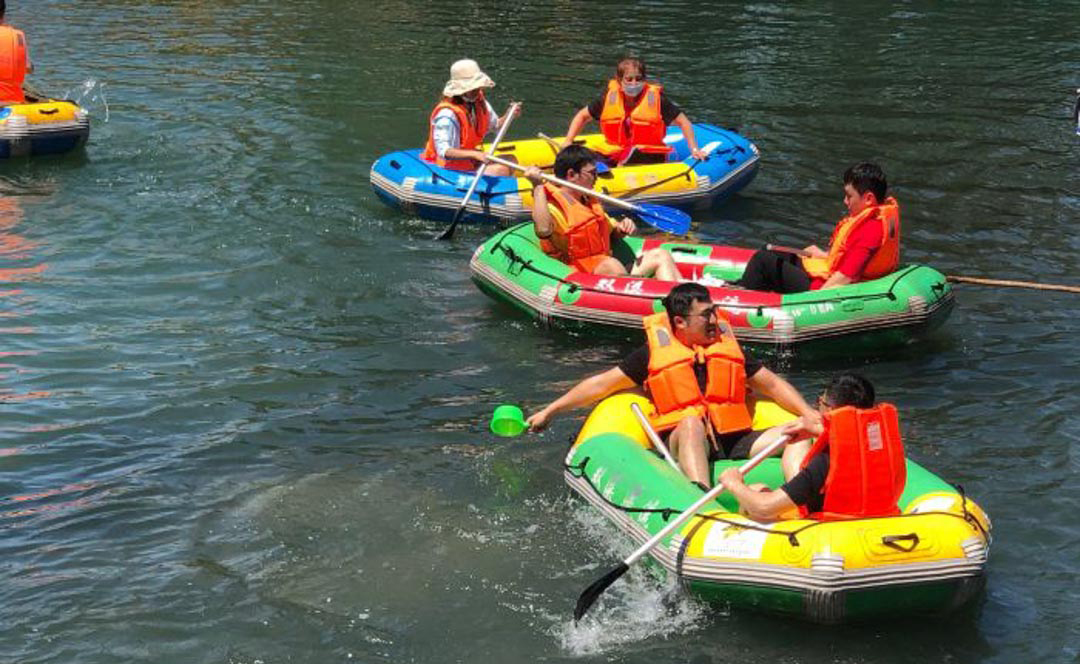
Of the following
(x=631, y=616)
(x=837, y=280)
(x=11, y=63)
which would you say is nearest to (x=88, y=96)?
(x=11, y=63)

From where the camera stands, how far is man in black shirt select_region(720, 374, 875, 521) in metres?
6.23

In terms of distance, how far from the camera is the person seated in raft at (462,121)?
39.9 ft

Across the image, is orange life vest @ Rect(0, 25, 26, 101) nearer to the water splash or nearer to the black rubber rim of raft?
the water splash

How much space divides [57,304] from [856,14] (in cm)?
1486

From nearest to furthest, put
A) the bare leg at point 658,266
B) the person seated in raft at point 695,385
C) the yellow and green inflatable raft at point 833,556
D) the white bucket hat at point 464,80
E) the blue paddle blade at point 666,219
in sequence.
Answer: the yellow and green inflatable raft at point 833,556 → the person seated in raft at point 695,385 → the bare leg at point 658,266 → the blue paddle blade at point 666,219 → the white bucket hat at point 464,80

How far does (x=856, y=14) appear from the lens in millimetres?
22094

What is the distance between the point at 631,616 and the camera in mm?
6559

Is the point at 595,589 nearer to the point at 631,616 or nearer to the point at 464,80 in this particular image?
the point at 631,616

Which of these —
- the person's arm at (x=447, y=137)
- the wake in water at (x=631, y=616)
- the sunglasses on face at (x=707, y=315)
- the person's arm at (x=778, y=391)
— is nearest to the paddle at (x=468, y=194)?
the person's arm at (x=447, y=137)

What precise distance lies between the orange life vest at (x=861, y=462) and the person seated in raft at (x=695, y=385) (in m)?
0.96

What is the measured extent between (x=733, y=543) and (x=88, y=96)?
1255 centimetres

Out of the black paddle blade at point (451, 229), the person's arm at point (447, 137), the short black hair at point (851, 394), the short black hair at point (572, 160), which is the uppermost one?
the short black hair at point (851, 394)

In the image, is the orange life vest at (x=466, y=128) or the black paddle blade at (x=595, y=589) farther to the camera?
the orange life vest at (x=466, y=128)

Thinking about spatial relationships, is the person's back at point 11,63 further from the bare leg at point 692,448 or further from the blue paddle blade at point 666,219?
the bare leg at point 692,448
